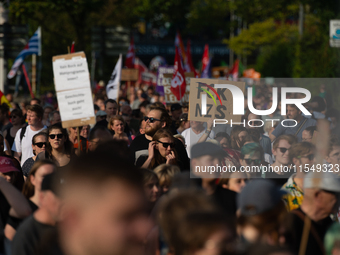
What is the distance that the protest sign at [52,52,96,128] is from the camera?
698 cm

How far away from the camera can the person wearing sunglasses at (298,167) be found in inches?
182

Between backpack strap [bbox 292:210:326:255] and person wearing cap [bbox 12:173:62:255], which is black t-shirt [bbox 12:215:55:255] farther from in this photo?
backpack strap [bbox 292:210:326:255]

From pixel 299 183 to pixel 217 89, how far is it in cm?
197

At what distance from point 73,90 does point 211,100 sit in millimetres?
1868

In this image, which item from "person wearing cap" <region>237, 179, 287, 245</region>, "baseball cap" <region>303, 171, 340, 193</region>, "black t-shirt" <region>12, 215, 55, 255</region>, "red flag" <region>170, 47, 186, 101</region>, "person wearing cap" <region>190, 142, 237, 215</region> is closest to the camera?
"person wearing cap" <region>237, 179, 287, 245</region>

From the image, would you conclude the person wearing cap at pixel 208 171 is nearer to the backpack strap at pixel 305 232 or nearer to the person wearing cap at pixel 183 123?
the backpack strap at pixel 305 232

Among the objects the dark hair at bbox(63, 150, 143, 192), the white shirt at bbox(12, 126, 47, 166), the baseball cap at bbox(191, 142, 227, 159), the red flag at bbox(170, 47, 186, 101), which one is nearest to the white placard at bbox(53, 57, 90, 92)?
the white shirt at bbox(12, 126, 47, 166)

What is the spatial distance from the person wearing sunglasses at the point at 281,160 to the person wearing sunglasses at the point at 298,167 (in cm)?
11

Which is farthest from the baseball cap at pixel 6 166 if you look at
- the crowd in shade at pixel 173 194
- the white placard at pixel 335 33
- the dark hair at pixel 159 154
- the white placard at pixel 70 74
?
the white placard at pixel 335 33

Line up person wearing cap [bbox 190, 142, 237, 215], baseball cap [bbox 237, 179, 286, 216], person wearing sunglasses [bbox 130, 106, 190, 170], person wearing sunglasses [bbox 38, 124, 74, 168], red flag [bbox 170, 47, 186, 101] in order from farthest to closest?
1. red flag [bbox 170, 47, 186, 101]
2. person wearing sunglasses [bbox 130, 106, 190, 170]
3. person wearing sunglasses [bbox 38, 124, 74, 168]
4. person wearing cap [bbox 190, 142, 237, 215]
5. baseball cap [bbox 237, 179, 286, 216]

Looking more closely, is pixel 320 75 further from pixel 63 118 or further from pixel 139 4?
pixel 139 4

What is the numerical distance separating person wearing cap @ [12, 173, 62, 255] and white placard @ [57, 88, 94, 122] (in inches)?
150

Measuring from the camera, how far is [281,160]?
5434 millimetres

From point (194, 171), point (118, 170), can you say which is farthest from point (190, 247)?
point (194, 171)
